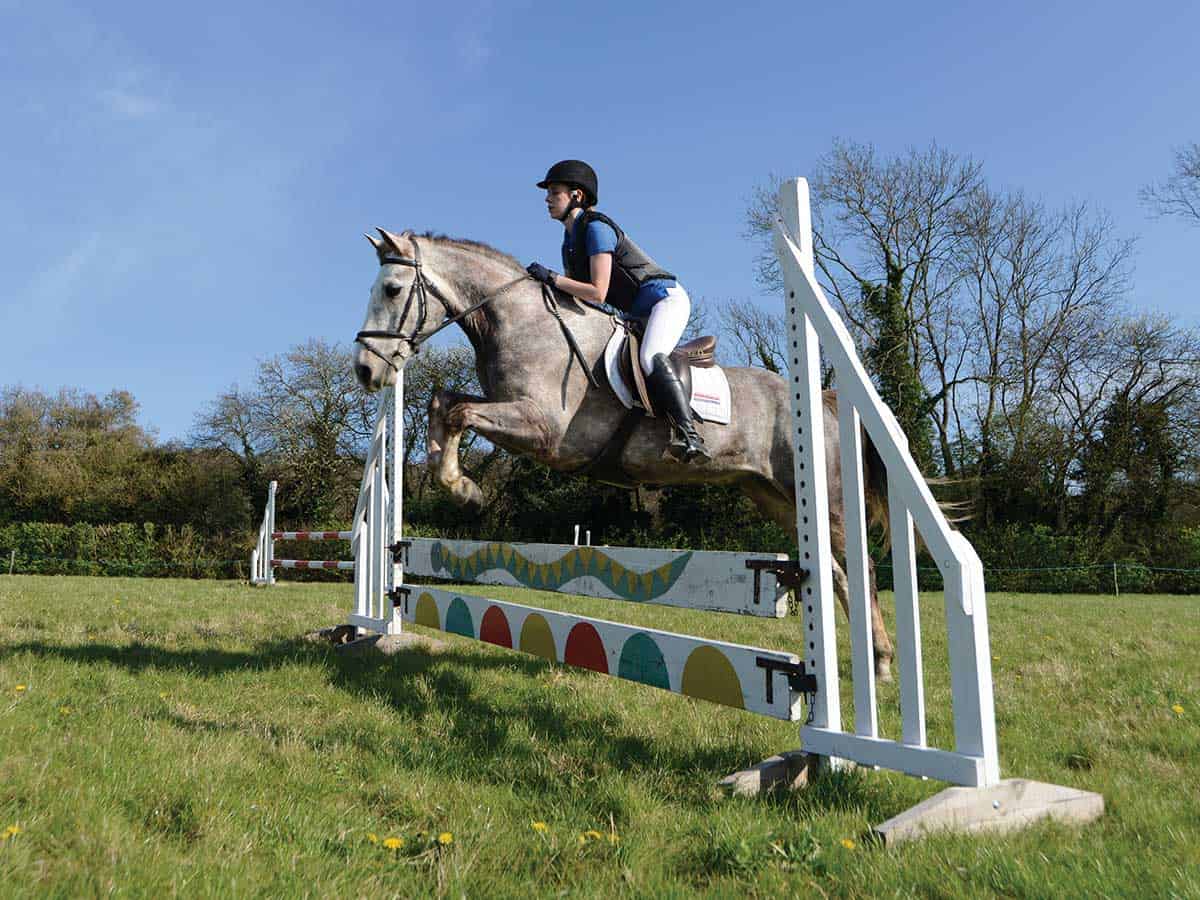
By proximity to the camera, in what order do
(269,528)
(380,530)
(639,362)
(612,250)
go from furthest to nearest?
(269,528) < (380,530) < (612,250) < (639,362)

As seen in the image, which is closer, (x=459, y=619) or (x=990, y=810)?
(x=990, y=810)

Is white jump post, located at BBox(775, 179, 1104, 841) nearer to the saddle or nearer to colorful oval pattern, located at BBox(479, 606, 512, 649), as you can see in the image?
→ the saddle

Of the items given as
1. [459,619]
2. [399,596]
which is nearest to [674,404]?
[459,619]

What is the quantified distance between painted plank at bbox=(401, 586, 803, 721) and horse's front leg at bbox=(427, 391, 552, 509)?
2.14 feet

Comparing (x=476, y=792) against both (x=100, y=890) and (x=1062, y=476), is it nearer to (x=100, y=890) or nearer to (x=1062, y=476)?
(x=100, y=890)

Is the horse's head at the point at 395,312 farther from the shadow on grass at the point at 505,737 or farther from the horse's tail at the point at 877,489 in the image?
the horse's tail at the point at 877,489

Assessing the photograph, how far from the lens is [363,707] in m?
3.49

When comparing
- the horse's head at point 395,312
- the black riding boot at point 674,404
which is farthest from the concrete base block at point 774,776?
the horse's head at point 395,312

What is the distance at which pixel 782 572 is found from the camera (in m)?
2.58

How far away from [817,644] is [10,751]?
2594 mm

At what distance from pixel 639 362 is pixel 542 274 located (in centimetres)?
67

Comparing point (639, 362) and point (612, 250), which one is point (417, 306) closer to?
point (612, 250)

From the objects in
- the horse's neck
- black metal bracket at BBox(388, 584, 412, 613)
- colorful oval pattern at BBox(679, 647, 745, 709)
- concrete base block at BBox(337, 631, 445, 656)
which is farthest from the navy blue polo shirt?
concrete base block at BBox(337, 631, 445, 656)

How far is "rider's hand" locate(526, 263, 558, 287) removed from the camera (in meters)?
3.73
